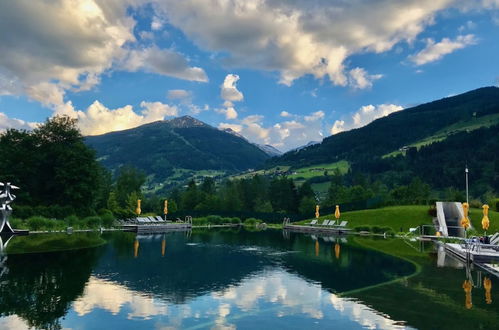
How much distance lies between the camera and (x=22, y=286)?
51.3ft

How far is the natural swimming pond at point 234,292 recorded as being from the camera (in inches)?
475

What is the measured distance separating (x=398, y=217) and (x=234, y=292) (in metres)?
40.1

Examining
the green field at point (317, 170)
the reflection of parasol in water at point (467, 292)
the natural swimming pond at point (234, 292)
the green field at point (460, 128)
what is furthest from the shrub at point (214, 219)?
the green field at point (460, 128)

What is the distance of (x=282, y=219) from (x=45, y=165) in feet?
121

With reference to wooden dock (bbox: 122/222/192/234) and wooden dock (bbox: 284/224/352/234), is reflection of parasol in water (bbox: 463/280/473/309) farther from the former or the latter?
wooden dock (bbox: 122/222/192/234)

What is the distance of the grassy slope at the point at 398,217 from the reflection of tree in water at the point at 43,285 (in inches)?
1446

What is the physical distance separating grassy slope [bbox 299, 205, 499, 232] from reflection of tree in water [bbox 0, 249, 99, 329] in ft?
120

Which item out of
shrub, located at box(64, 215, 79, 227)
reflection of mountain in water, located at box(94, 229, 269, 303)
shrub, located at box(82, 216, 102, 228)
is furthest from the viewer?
shrub, located at box(82, 216, 102, 228)

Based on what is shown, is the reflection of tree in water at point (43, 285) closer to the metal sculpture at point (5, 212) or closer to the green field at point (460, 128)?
the metal sculpture at point (5, 212)

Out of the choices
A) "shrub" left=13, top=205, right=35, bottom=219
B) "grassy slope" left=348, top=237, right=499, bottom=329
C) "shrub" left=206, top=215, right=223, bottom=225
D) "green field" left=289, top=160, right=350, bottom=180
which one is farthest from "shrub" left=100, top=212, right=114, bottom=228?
"green field" left=289, top=160, right=350, bottom=180

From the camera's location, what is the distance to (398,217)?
51250 millimetres

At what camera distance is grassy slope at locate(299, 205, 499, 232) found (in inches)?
1841

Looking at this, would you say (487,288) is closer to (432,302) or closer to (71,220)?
(432,302)

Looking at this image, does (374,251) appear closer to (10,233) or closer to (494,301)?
(494,301)
